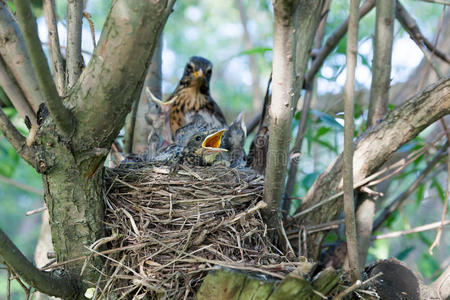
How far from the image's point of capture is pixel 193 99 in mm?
3959

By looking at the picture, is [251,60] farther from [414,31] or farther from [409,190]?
[414,31]

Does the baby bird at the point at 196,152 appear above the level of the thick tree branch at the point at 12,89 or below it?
below

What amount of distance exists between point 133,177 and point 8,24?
108cm

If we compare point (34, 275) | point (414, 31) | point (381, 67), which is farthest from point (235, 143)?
point (34, 275)

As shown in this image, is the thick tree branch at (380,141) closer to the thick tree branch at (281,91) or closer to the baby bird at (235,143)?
the thick tree branch at (281,91)

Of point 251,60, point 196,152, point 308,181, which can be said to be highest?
point 251,60

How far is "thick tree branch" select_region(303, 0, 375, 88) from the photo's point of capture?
10.2ft

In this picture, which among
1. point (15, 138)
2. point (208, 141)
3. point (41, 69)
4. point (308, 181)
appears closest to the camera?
point (41, 69)

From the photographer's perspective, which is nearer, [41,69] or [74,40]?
[41,69]

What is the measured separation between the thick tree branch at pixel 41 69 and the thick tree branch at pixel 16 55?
0.99 metres

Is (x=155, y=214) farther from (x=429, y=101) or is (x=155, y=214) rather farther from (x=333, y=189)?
(x=429, y=101)

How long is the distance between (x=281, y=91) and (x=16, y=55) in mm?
1602

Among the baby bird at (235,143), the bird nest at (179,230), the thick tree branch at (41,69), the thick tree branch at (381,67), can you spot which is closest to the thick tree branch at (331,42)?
the thick tree branch at (381,67)

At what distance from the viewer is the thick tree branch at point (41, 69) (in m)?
1.42
